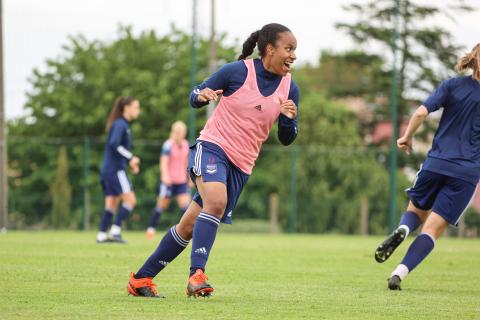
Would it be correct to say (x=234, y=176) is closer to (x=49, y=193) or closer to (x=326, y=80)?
(x=49, y=193)

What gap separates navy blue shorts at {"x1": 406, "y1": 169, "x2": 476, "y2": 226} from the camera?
9.52 meters

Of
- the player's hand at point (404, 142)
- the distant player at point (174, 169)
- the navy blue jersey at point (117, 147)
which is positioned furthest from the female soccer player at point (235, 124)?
the distant player at point (174, 169)

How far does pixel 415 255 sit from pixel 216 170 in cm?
A: 245

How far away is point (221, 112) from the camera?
26.6ft

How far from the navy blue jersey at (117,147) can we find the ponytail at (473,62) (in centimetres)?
786

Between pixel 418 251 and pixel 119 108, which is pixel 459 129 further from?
pixel 119 108

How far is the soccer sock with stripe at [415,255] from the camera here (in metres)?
9.48

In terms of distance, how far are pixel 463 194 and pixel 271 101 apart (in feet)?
7.75

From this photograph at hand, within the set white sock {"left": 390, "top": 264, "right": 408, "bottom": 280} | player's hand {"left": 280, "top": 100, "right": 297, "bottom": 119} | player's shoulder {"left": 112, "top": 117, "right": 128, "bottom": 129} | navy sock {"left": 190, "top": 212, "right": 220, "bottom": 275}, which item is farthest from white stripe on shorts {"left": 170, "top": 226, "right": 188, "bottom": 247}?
player's shoulder {"left": 112, "top": 117, "right": 128, "bottom": 129}

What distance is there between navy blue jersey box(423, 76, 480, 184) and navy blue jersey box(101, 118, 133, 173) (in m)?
7.74

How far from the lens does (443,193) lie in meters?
9.56

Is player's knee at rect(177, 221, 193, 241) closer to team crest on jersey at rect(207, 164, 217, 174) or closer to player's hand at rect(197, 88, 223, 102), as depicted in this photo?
team crest on jersey at rect(207, 164, 217, 174)

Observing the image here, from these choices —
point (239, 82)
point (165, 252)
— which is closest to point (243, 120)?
point (239, 82)

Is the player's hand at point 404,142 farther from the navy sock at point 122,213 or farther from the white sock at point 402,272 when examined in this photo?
the navy sock at point 122,213
